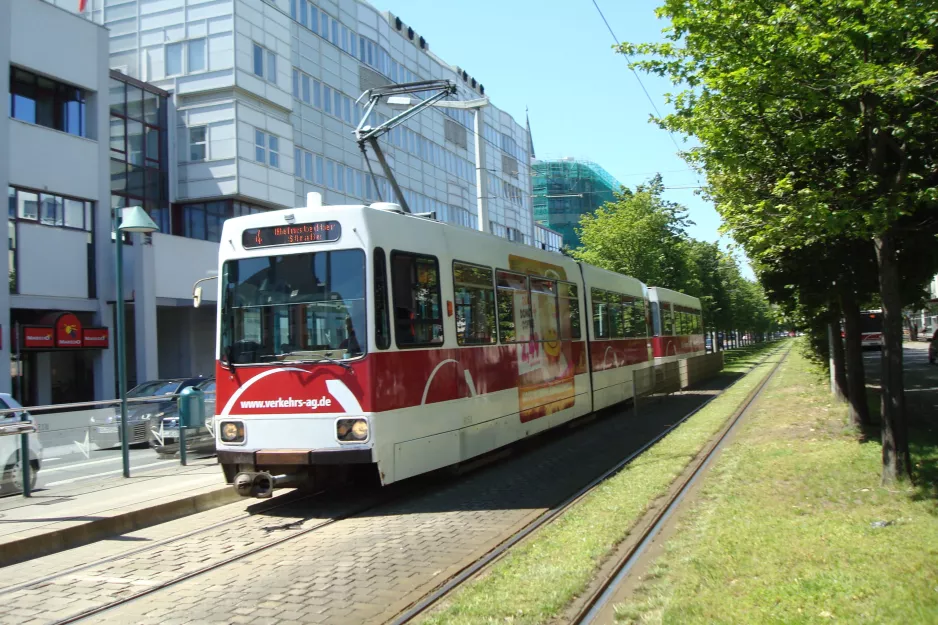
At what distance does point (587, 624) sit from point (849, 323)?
956 centimetres

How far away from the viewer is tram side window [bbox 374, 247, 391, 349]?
336 inches

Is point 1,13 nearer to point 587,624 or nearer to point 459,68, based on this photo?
point 587,624

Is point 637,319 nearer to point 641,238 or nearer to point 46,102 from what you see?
point 641,238

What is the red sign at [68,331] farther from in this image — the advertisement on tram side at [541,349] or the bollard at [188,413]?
the advertisement on tram side at [541,349]

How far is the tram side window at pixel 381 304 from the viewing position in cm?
855

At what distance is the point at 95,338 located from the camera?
24703 millimetres

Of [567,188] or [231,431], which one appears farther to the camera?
[567,188]

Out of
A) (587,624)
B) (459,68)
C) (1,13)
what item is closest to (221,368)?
(587,624)

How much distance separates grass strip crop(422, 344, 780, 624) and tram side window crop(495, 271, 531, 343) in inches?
99.8

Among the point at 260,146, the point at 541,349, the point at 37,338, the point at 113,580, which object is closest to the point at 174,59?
the point at 260,146

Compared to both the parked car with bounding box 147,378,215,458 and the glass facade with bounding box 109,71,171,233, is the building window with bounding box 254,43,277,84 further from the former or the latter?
the parked car with bounding box 147,378,215,458

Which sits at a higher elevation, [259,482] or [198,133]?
[198,133]

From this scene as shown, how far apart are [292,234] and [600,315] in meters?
9.25

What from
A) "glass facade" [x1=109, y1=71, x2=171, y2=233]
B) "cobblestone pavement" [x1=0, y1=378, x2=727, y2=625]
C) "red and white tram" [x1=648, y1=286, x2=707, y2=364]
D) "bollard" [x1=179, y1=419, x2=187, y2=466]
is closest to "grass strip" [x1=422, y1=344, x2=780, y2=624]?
"cobblestone pavement" [x1=0, y1=378, x2=727, y2=625]
